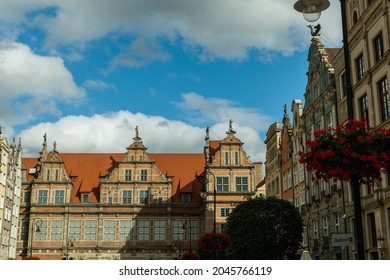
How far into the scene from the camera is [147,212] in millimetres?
58594

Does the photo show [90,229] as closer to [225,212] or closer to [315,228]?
[225,212]

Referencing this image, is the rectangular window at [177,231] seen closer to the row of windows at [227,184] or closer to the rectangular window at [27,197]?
the row of windows at [227,184]

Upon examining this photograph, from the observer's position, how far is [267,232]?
106 feet

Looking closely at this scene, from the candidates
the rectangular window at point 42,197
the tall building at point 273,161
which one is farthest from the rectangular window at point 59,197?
the tall building at point 273,161

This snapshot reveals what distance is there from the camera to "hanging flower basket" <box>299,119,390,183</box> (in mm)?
11414

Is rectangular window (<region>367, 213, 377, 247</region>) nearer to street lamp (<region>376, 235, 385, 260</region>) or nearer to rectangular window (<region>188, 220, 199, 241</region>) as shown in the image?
street lamp (<region>376, 235, 385, 260</region>)

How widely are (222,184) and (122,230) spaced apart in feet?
42.5

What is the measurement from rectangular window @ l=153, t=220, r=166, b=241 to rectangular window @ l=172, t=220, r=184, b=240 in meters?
1.19

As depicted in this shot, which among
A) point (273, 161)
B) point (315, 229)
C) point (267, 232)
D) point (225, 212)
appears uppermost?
point (273, 161)

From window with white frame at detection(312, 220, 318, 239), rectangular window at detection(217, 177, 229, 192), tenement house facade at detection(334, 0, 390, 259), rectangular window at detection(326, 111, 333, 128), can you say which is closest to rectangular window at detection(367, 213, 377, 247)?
tenement house facade at detection(334, 0, 390, 259)

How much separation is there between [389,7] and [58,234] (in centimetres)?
4739

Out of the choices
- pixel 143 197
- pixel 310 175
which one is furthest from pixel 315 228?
pixel 143 197
